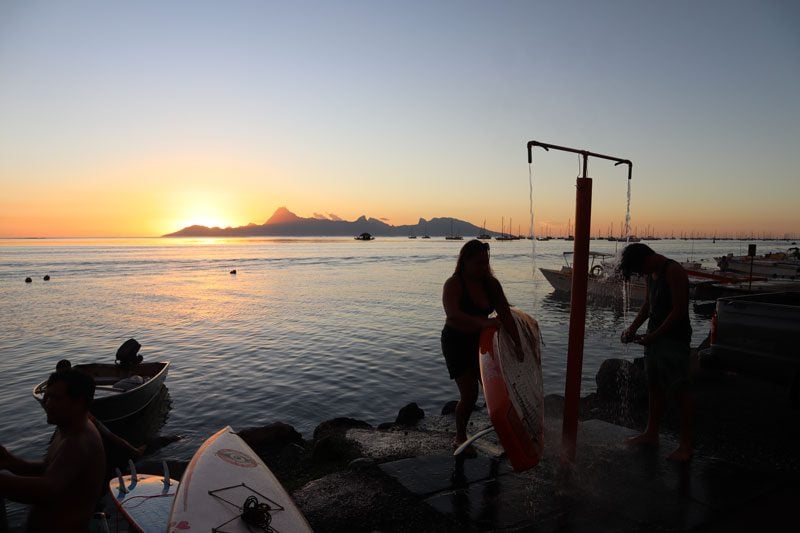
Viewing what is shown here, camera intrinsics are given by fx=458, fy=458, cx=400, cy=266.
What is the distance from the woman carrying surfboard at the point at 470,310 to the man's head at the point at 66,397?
10.6 feet

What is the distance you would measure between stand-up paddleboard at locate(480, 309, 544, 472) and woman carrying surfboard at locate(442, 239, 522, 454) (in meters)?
0.15

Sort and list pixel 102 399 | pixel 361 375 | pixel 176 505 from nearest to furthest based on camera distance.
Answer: pixel 176 505, pixel 102 399, pixel 361 375

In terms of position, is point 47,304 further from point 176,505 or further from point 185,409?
point 176,505

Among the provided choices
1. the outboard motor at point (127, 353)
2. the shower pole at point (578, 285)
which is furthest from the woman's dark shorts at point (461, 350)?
the outboard motor at point (127, 353)

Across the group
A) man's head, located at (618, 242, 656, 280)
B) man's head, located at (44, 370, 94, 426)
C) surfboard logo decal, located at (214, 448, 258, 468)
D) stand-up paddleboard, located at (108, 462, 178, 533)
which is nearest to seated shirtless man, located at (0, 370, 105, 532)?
man's head, located at (44, 370, 94, 426)

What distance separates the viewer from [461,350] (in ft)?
16.6

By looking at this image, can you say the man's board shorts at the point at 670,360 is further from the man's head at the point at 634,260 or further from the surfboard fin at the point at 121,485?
the surfboard fin at the point at 121,485

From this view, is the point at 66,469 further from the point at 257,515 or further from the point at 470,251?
the point at 470,251

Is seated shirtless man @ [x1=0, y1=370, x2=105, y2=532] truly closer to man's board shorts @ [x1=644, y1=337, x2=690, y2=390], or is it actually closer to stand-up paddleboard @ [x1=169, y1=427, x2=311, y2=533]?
stand-up paddleboard @ [x1=169, y1=427, x2=311, y2=533]

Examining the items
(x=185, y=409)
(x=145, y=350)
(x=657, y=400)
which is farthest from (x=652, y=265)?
(x=145, y=350)

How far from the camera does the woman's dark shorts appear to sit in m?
5.04

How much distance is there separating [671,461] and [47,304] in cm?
3784

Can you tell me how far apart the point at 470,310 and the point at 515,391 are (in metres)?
0.94

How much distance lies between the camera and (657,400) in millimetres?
5668
